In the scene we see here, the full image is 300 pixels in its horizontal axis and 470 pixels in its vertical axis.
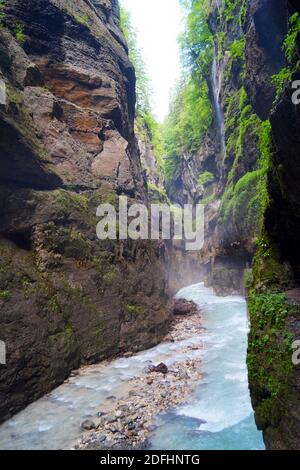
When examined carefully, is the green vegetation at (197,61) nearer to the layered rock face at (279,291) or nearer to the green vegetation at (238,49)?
the green vegetation at (238,49)

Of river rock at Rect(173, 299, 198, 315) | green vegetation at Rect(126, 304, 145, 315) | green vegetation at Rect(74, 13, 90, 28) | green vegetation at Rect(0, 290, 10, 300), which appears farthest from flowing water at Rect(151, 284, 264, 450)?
green vegetation at Rect(74, 13, 90, 28)

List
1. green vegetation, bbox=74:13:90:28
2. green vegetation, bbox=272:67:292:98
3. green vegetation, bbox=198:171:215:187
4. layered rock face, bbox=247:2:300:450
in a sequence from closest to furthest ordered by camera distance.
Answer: layered rock face, bbox=247:2:300:450 < green vegetation, bbox=272:67:292:98 < green vegetation, bbox=74:13:90:28 < green vegetation, bbox=198:171:215:187

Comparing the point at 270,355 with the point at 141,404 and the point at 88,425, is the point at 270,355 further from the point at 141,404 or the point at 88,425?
the point at 88,425

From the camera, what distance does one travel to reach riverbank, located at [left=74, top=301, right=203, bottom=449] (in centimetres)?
593

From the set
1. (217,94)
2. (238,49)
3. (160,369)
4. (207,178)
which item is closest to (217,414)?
(160,369)

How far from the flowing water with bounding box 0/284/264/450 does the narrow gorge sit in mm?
43

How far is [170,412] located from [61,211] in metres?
7.00

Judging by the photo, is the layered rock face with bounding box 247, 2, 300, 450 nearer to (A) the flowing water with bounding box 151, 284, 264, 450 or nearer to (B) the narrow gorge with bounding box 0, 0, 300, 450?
(B) the narrow gorge with bounding box 0, 0, 300, 450

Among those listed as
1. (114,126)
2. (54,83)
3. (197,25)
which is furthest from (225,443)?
(197,25)

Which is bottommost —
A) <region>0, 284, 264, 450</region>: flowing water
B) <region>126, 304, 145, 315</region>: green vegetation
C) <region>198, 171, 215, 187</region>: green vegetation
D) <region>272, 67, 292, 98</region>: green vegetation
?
<region>0, 284, 264, 450</region>: flowing water

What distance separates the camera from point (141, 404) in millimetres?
7270

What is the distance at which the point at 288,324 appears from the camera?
5.05 meters

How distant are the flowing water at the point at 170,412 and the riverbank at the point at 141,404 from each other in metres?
0.21
